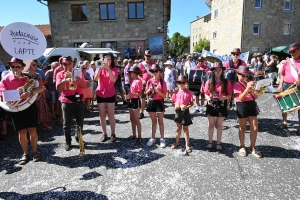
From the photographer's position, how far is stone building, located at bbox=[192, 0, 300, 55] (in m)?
24.8

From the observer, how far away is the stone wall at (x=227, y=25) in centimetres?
2559

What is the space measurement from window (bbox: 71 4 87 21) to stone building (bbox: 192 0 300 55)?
60.8 feet

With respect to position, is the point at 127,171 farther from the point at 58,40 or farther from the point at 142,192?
the point at 58,40

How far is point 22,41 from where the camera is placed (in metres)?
3.50

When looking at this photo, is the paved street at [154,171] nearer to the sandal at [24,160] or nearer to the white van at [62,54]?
the sandal at [24,160]

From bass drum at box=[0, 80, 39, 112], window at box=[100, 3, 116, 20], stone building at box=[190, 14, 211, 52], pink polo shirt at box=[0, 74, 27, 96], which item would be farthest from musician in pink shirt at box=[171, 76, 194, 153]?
stone building at box=[190, 14, 211, 52]

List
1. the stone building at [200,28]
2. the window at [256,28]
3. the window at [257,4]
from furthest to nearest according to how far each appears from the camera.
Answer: the stone building at [200,28] < the window at [256,28] < the window at [257,4]

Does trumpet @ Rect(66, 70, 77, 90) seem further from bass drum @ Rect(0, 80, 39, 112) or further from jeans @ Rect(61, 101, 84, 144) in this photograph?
bass drum @ Rect(0, 80, 39, 112)

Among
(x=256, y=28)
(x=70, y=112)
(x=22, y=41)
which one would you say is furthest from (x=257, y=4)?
(x=22, y=41)

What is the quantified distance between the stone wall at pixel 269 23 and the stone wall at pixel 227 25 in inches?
36.5

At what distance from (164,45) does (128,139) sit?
12878 millimetres

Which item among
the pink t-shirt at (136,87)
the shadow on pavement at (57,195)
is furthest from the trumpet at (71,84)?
the shadow on pavement at (57,195)

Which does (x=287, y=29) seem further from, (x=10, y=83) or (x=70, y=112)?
(x=10, y=83)

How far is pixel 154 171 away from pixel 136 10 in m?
15.3
